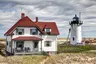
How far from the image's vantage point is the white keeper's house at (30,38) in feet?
143

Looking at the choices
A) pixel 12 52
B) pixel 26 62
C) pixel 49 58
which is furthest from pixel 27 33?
pixel 26 62

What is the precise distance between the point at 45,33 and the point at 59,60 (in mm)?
9300

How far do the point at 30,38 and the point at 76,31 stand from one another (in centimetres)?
2207

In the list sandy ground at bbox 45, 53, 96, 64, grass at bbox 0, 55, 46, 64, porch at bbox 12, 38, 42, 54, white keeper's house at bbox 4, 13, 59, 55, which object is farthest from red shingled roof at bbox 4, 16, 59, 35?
grass at bbox 0, 55, 46, 64

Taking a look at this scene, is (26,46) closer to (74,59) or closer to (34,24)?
(34,24)

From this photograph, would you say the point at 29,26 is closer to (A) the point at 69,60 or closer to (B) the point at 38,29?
(B) the point at 38,29

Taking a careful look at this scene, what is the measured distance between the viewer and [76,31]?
63.6 meters

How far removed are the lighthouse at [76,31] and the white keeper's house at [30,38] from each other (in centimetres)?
1736

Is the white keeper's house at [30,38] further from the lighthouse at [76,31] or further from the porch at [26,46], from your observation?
the lighthouse at [76,31]

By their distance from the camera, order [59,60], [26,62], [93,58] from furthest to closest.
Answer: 1. [93,58]
2. [59,60]
3. [26,62]

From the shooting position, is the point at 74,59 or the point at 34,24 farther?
the point at 34,24

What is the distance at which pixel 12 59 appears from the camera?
3681 cm

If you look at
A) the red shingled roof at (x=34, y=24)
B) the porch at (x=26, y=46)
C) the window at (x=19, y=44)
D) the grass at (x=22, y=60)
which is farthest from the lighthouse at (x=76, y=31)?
the grass at (x=22, y=60)

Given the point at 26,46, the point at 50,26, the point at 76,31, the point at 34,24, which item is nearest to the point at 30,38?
the point at 26,46
